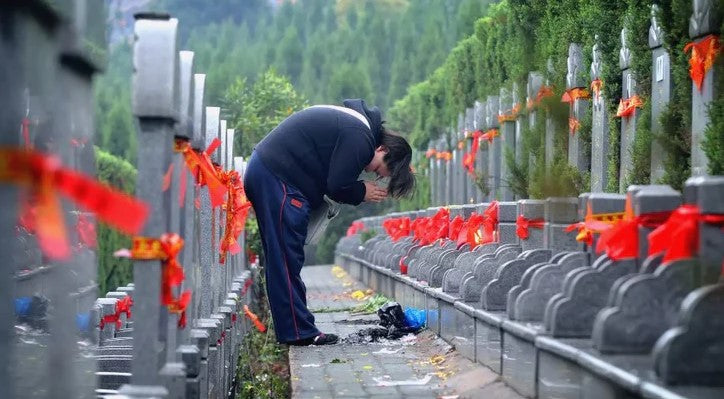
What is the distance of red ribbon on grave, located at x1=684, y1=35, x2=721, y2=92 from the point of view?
8.27 meters

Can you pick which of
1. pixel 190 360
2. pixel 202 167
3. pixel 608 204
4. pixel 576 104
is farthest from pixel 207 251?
pixel 576 104

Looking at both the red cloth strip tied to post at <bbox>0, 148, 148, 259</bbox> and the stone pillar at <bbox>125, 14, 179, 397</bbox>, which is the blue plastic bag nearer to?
the stone pillar at <bbox>125, 14, 179, 397</bbox>

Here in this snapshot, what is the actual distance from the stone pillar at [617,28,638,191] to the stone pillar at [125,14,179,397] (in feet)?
21.7

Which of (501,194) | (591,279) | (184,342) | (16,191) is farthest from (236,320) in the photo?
(501,194)

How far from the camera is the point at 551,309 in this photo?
19.2 ft

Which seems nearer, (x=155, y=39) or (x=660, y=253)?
(x=155, y=39)

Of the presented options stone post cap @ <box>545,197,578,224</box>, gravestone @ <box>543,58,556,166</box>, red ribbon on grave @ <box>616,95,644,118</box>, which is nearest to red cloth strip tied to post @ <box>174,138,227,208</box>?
stone post cap @ <box>545,197,578,224</box>

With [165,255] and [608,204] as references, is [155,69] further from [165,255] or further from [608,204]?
[608,204]

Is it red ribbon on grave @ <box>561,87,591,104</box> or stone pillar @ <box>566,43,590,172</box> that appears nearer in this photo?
stone pillar @ <box>566,43,590,172</box>

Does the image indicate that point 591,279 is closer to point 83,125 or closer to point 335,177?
point 83,125

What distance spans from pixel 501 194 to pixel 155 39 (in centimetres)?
1425

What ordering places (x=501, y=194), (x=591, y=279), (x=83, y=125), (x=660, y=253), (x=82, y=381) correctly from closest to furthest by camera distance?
(x=83, y=125), (x=82, y=381), (x=660, y=253), (x=591, y=279), (x=501, y=194)

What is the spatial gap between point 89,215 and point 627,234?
7.72 ft

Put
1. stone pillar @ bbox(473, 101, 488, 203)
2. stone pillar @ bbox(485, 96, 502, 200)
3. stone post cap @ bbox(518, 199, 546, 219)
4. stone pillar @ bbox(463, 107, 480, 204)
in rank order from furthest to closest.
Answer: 1. stone pillar @ bbox(463, 107, 480, 204)
2. stone pillar @ bbox(473, 101, 488, 203)
3. stone pillar @ bbox(485, 96, 502, 200)
4. stone post cap @ bbox(518, 199, 546, 219)
